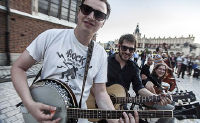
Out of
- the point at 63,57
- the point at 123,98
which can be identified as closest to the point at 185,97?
the point at 123,98

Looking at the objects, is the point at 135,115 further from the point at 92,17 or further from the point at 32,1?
the point at 32,1

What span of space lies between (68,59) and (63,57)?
0.06 m

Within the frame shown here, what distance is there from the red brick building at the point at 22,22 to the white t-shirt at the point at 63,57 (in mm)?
8136

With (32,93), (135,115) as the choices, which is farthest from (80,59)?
(135,115)

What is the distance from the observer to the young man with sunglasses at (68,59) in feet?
4.18

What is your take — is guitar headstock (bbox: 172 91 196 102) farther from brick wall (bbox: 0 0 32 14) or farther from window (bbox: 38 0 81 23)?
window (bbox: 38 0 81 23)

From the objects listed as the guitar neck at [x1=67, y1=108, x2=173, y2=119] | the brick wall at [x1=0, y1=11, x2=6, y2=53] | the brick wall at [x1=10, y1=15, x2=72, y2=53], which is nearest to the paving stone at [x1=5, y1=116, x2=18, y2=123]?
the guitar neck at [x1=67, y1=108, x2=173, y2=119]

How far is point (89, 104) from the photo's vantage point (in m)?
2.62

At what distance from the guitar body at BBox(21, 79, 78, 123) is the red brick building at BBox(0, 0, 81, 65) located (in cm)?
816

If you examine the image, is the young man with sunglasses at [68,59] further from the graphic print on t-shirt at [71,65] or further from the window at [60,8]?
the window at [60,8]

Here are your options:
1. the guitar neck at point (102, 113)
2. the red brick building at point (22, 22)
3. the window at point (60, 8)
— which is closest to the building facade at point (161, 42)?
the window at point (60, 8)

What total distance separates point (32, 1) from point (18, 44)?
10.5 feet

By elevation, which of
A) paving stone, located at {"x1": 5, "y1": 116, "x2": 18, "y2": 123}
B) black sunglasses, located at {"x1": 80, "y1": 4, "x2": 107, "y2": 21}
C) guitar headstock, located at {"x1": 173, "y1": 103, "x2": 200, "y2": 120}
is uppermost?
black sunglasses, located at {"x1": 80, "y1": 4, "x2": 107, "y2": 21}

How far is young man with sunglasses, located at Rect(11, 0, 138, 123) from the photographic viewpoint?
127 cm
